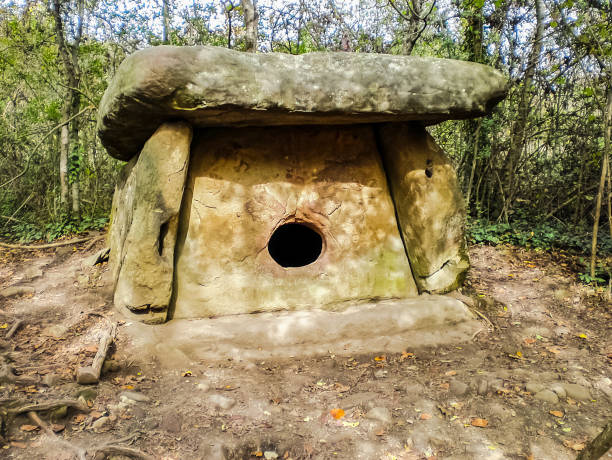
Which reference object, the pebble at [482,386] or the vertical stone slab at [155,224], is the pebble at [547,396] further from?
the vertical stone slab at [155,224]

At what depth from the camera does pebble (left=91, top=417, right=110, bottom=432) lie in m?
2.66

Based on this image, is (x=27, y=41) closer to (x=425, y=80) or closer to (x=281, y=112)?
(x=281, y=112)

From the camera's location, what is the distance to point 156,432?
2.68 meters

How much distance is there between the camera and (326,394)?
127 inches

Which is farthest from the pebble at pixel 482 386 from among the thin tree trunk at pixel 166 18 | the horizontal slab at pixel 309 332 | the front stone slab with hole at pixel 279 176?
the thin tree trunk at pixel 166 18

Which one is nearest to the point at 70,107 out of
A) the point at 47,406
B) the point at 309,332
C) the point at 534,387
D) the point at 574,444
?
the point at 309,332

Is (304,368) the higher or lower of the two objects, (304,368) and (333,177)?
the lower

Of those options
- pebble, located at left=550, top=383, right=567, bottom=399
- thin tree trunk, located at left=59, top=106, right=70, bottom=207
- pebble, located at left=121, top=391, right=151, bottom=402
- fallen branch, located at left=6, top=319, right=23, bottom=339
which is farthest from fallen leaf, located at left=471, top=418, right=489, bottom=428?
thin tree trunk, located at left=59, top=106, right=70, bottom=207

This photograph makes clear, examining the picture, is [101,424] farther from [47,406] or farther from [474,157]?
[474,157]

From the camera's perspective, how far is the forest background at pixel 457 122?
19.8 feet

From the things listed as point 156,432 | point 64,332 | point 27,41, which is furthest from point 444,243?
point 27,41

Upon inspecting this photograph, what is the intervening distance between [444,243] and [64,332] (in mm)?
3490

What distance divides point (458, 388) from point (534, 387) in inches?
19.9

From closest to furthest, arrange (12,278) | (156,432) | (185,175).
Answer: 1. (156,432)
2. (185,175)
3. (12,278)
